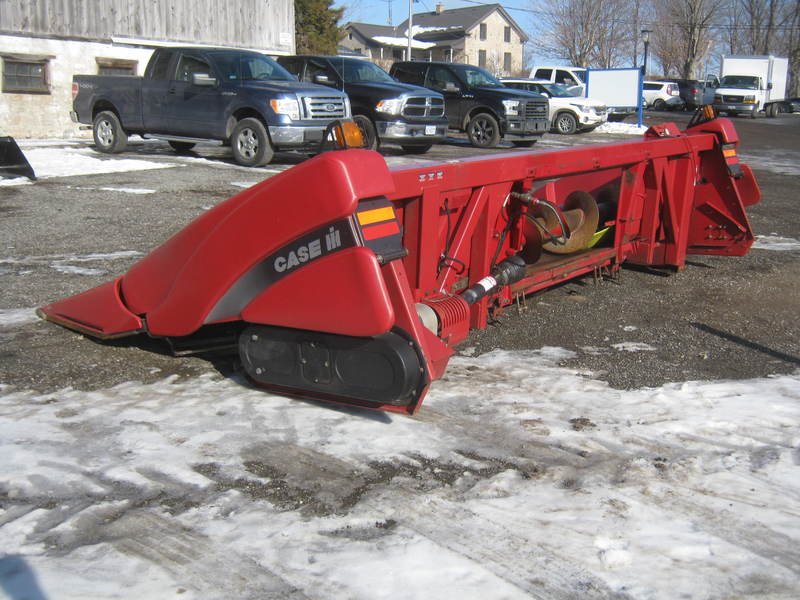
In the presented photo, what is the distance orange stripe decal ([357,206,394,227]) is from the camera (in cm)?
346

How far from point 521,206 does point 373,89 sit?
10915 mm

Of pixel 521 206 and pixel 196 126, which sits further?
pixel 196 126

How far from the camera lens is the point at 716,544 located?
2.81 m

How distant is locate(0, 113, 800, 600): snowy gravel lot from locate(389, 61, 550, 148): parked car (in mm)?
13153

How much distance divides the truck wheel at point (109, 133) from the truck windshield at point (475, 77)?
310 inches

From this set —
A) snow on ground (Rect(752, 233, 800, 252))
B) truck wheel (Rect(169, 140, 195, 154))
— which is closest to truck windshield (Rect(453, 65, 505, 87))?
truck wheel (Rect(169, 140, 195, 154))

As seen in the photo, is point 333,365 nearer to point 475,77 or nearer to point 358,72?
point 358,72

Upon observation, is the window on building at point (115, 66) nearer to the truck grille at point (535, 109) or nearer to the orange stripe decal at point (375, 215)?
the truck grille at point (535, 109)

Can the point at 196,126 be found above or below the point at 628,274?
above

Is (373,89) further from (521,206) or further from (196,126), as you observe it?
(521,206)

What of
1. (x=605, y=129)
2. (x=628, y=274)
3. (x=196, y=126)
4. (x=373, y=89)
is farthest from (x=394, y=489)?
(x=605, y=129)

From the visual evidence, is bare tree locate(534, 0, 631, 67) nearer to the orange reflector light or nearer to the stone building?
the stone building

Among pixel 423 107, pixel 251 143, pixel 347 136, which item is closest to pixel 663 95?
pixel 423 107

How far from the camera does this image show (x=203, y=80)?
43.2 feet
